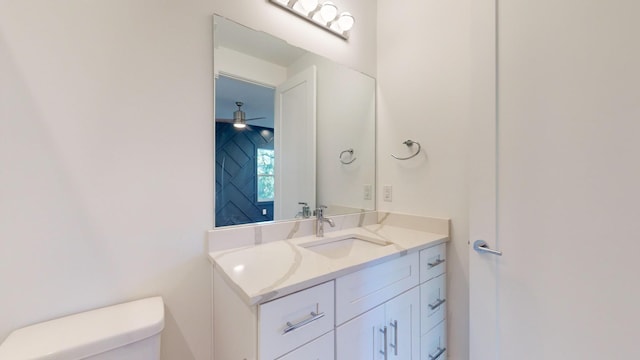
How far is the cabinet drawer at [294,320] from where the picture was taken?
716 mm

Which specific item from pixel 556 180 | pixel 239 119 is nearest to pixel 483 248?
pixel 556 180

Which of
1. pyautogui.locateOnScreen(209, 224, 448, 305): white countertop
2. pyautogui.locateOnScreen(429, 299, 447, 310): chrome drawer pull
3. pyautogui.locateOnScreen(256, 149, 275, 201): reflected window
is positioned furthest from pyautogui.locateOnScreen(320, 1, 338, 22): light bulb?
pyautogui.locateOnScreen(429, 299, 447, 310): chrome drawer pull

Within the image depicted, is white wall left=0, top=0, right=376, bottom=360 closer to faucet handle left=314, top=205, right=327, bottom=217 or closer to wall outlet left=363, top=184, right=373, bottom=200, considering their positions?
faucet handle left=314, top=205, right=327, bottom=217

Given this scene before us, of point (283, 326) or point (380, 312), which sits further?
point (380, 312)

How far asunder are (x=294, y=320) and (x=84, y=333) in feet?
2.07

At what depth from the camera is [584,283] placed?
805 millimetres

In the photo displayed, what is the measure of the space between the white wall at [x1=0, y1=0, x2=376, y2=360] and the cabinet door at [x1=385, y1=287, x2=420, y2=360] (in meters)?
0.81

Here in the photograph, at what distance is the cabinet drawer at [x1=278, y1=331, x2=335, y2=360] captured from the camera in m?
0.77

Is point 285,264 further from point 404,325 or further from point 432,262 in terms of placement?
point 432,262

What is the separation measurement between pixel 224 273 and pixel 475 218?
1.03 metres

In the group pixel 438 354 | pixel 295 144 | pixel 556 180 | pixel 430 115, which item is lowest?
pixel 438 354

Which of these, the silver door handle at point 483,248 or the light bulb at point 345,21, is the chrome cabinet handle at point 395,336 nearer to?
the silver door handle at point 483,248

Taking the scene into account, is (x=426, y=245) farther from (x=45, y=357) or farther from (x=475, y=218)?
(x=45, y=357)

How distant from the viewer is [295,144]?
1.47 m
